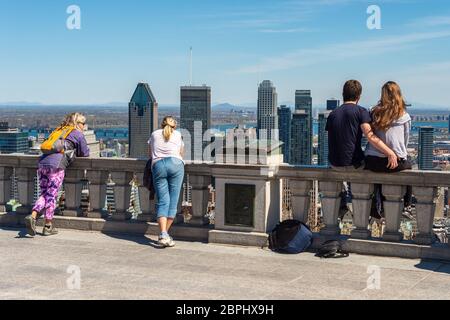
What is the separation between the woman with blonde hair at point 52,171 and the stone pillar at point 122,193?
77 centimetres

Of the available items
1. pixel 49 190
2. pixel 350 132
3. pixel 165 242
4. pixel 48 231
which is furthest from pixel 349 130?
pixel 48 231

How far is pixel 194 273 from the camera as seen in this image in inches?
309

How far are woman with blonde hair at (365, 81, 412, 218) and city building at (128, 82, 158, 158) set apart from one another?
9844cm

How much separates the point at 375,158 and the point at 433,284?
1.92 meters

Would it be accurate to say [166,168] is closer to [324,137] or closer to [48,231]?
[48,231]

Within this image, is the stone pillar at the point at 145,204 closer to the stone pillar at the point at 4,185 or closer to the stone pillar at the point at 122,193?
the stone pillar at the point at 122,193

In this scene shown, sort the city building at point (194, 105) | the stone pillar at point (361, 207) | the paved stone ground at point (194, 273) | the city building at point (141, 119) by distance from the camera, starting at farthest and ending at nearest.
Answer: the city building at point (194, 105) < the city building at point (141, 119) < the stone pillar at point (361, 207) < the paved stone ground at point (194, 273)

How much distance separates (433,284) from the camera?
732 cm

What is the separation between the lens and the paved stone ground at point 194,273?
22.6ft

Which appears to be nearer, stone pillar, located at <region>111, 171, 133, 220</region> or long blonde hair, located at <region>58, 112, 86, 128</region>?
stone pillar, located at <region>111, 171, 133, 220</region>

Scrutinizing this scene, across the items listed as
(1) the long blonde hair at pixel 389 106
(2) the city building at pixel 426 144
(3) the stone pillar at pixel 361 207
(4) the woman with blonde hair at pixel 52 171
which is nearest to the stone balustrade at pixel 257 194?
(3) the stone pillar at pixel 361 207

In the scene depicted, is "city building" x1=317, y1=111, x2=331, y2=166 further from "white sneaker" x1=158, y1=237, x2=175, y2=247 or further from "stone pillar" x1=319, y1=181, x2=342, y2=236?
"white sneaker" x1=158, y1=237, x2=175, y2=247

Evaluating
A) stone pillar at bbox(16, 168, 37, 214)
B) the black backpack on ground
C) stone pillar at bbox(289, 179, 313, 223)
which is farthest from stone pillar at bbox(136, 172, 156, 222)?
the black backpack on ground

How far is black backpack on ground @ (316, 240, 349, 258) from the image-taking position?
8.70m
